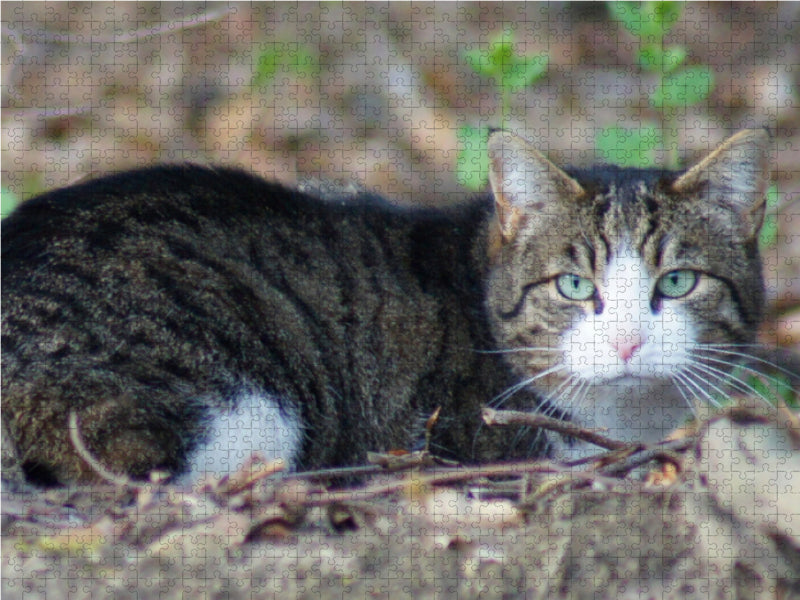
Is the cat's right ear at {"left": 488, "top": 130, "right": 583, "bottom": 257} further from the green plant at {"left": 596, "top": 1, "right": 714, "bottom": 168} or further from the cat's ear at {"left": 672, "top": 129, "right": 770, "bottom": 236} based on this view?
the green plant at {"left": 596, "top": 1, "right": 714, "bottom": 168}

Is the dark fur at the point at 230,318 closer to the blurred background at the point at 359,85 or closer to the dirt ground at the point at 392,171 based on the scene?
the dirt ground at the point at 392,171

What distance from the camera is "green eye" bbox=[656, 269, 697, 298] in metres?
3.54

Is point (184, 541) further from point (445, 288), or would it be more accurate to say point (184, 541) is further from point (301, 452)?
point (445, 288)

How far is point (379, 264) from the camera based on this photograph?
12.8ft

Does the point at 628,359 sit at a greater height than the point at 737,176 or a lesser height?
lesser

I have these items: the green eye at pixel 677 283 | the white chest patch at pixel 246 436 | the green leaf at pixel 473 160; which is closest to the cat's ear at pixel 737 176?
the green eye at pixel 677 283

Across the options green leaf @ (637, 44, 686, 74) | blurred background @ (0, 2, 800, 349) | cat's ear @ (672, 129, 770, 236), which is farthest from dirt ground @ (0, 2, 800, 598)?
cat's ear @ (672, 129, 770, 236)

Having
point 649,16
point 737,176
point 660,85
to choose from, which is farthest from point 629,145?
point 737,176

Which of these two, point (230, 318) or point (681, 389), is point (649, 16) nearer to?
point (681, 389)

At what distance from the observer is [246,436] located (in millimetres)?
3363

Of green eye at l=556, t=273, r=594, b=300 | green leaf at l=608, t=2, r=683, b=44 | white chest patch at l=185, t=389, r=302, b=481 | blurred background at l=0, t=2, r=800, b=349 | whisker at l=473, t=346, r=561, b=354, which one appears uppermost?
blurred background at l=0, t=2, r=800, b=349

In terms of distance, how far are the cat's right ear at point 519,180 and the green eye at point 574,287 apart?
0.94 feet

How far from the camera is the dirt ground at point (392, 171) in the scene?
8.41ft

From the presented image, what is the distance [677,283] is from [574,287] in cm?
35
